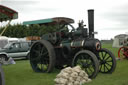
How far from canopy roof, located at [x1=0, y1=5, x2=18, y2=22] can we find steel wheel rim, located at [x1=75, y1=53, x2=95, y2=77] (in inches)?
101

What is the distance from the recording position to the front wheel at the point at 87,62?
5758mm

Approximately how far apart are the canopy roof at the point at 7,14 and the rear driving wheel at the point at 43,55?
1.52 meters

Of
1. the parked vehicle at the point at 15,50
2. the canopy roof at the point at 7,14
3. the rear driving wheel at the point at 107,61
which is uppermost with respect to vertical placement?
the canopy roof at the point at 7,14

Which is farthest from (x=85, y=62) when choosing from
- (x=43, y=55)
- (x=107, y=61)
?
(x=43, y=55)

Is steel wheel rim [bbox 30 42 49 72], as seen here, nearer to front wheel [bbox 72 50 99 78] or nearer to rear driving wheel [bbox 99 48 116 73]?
front wheel [bbox 72 50 99 78]

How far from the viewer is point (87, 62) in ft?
19.7

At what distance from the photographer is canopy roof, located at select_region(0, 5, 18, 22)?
232 inches

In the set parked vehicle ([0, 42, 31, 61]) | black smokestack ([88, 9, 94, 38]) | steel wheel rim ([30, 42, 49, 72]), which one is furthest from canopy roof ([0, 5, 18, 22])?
parked vehicle ([0, 42, 31, 61])

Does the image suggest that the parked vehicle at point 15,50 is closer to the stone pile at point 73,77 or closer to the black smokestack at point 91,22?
the black smokestack at point 91,22

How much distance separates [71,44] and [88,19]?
42.3 inches

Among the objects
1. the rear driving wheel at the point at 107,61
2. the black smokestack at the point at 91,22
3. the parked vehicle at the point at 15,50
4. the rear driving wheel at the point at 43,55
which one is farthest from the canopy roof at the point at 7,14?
the parked vehicle at the point at 15,50

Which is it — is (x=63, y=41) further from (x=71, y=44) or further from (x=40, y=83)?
(x=40, y=83)

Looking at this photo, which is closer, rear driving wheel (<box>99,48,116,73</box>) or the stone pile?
the stone pile

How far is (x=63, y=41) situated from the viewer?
7.16 meters
